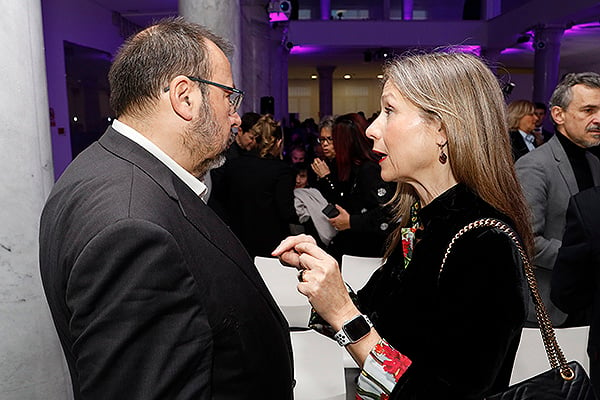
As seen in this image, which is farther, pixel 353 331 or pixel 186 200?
pixel 353 331

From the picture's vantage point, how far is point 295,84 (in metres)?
25.9

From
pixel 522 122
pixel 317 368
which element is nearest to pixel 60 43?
pixel 522 122

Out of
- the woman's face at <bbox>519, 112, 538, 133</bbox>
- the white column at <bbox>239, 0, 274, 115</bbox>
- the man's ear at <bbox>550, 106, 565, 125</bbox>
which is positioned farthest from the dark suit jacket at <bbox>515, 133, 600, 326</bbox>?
the white column at <bbox>239, 0, 274, 115</bbox>

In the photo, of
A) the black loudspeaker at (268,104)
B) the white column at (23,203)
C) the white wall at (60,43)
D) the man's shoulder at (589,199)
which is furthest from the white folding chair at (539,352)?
the white wall at (60,43)

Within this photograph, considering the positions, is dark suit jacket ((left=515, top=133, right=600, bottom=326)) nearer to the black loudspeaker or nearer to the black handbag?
the black handbag

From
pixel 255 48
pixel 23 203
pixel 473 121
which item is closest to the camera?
pixel 473 121

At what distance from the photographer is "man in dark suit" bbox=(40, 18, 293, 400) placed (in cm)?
86

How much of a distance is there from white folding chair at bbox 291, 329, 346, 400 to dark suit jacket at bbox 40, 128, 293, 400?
0.55 meters

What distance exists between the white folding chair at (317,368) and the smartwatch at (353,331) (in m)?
0.44

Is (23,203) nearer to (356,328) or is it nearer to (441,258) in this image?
(356,328)

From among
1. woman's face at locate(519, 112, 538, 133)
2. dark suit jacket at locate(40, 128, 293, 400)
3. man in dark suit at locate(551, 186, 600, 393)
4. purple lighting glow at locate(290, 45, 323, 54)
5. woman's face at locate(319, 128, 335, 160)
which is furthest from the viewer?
purple lighting glow at locate(290, 45, 323, 54)

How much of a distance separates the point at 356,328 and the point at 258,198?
2.38m

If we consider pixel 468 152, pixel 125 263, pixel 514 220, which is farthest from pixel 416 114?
pixel 125 263

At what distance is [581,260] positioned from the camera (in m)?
1.61
